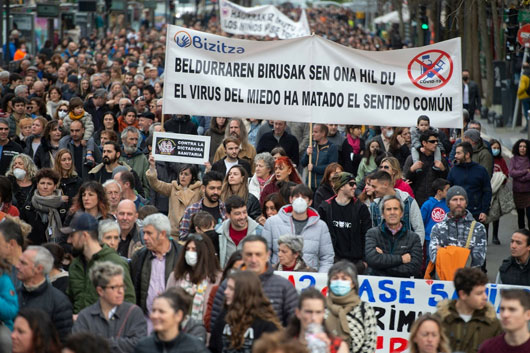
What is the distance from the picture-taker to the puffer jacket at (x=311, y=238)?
32.9ft

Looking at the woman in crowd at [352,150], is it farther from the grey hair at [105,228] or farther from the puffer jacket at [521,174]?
the grey hair at [105,228]

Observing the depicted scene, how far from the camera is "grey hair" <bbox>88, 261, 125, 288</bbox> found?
294 inches

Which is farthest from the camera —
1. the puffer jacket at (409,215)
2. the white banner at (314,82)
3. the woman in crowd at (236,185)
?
the white banner at (314,82)

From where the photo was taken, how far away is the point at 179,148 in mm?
13023

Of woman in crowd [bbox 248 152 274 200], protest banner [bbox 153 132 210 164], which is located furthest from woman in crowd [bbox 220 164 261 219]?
protest banner [bbox 153 132 210 164]

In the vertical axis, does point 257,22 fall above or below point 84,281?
above

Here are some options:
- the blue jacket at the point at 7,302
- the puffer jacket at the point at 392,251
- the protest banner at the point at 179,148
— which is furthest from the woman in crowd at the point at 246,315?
the protest banner at the point at 179,148

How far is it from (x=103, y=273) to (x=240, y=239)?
2.54 metres

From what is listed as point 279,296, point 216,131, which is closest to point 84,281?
point 279,296

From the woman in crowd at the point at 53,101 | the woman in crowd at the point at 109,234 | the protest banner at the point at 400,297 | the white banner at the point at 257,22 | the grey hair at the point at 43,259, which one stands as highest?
the white banner at the point at 257,22

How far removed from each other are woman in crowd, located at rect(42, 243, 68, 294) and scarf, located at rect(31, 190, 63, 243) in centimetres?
241

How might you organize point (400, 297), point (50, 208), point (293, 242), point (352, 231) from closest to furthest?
point (293, 242)
point (400, 297)
point (352, 231)
point (50, 208)

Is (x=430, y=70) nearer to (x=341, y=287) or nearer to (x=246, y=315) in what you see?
(x=341, y=287)

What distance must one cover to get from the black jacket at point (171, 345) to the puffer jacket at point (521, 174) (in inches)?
352
